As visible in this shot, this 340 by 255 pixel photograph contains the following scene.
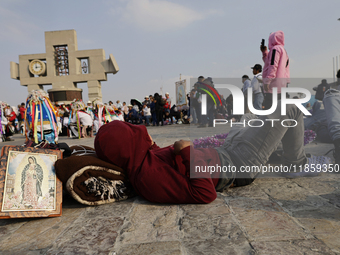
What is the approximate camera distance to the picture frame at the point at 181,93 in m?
16.7

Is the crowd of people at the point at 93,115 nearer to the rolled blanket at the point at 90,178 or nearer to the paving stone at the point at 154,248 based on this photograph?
the rolled blanket at the point at 90,178

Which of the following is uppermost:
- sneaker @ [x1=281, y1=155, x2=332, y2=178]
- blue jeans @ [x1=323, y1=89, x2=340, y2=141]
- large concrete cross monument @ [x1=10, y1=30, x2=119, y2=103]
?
large concrete cross monument @ [x1=10, y1=30, x2=119, y2=103]

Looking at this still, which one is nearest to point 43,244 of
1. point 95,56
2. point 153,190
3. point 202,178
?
point 153,190

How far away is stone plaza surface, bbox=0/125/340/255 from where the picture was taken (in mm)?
1569

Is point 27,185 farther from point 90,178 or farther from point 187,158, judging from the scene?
point 187,158

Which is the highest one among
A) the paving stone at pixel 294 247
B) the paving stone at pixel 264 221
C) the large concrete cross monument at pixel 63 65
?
the large concrete cross monument at pixel 63 65

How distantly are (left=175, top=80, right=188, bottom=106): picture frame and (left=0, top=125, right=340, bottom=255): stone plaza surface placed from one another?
14.5 meters

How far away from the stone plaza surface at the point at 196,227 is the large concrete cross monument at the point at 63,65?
28.3 meters

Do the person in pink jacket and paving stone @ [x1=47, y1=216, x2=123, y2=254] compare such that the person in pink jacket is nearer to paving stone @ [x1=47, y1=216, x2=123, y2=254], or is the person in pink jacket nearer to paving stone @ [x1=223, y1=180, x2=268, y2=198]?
paving stone @ [x1=223, y1=180, x2=268, y2=198]

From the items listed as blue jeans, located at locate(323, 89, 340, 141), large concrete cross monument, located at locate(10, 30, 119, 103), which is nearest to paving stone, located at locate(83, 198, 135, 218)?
blue jeans, located at locate(323, 89, 340, 141)

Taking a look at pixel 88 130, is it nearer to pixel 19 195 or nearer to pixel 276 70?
pixel 276 70

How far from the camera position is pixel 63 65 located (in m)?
30.1

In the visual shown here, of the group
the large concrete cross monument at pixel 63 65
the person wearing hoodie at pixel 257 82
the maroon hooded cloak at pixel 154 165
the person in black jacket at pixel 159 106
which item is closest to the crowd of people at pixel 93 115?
the person in black jacket at pixel 159 106

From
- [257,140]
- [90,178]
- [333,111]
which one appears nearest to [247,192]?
[257,140]
